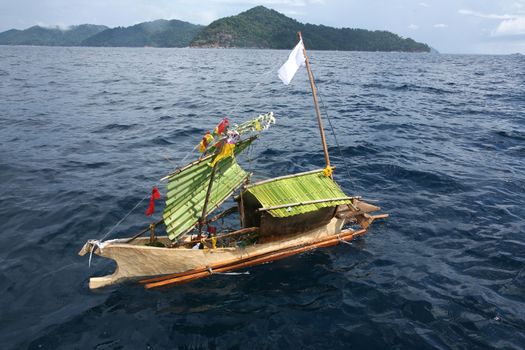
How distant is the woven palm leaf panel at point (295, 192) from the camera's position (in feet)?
41.4

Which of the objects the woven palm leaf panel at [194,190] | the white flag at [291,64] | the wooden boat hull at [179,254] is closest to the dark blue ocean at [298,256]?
the wooden boat hull at [179,254]

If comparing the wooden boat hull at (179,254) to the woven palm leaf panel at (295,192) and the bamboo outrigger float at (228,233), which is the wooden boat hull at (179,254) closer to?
the bamboo outrigger float at (228,233)

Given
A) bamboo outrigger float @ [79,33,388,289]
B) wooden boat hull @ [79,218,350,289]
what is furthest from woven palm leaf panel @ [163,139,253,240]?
wooden boat hull @ [79,218,350,289]

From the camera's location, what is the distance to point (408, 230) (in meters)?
15.7

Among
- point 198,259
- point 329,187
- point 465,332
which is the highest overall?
point 329,187

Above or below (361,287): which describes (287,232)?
above

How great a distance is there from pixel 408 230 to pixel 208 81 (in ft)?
177

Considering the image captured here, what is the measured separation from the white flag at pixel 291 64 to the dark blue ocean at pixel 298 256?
7.13m

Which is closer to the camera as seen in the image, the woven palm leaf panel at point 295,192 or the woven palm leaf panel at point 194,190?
the woven palm leaf panel at point 194,190

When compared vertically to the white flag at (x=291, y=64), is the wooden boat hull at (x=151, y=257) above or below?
below

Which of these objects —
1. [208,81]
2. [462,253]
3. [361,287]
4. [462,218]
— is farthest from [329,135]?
[208,81]

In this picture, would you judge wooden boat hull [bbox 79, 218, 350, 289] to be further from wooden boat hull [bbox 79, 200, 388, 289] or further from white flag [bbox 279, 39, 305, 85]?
white flag [bbox 279, 39, 305, 85]

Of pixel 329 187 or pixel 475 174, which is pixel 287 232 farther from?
pixel 475 174

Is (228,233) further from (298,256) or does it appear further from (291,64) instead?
(291,64)
